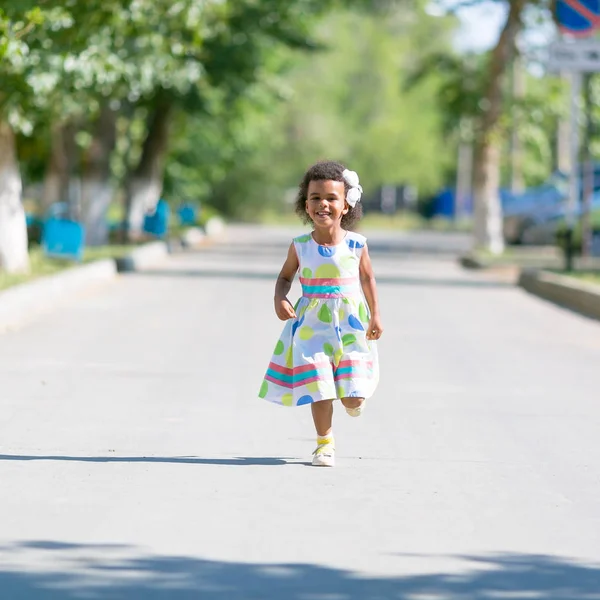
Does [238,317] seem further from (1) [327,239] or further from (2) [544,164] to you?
(2) [544,164]

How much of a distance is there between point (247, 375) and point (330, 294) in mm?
4947

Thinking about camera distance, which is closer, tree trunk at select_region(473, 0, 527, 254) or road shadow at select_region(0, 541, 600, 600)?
road shadow at select_region(0, 541, 600, 600)

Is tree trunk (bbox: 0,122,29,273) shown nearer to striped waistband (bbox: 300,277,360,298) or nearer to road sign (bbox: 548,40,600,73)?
road sign (bbox: 548,40,600,73)

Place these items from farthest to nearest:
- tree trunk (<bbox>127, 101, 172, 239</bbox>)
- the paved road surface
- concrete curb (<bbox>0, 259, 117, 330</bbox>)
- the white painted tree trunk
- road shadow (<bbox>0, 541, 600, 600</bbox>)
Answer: tree trunk (<bbox>127, 101, 172, 239</bbox>) < the white painted tree trunk < concrete curb (<bbox>0, 259, 117, 330</bbox>) < the paved road surface < road shadow (<bbox>0, 541, 600, 600</bbox>)

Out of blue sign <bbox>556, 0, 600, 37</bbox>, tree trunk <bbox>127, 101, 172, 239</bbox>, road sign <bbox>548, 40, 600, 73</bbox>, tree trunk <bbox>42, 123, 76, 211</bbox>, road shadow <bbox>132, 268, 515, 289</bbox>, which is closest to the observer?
road sign <bbox>548, 40, 600, 73</bbox>

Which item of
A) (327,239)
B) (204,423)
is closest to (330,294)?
(327,239)

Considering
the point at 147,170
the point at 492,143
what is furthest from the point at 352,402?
the point at 147,170

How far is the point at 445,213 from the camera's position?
86.5 metres

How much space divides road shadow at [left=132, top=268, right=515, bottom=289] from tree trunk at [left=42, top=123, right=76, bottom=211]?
30.7 feet

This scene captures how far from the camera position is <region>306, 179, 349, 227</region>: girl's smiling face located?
9312 mm

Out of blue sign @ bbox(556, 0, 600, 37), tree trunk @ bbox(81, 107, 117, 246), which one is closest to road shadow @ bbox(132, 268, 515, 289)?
blue sign @ bbox(556, 0, 600, 37)

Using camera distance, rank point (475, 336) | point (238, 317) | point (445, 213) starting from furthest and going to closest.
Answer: point (445, 213) → point (238, 317) → point (475, 336)

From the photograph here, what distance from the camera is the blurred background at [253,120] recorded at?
25.8 m

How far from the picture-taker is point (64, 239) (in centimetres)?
3156
